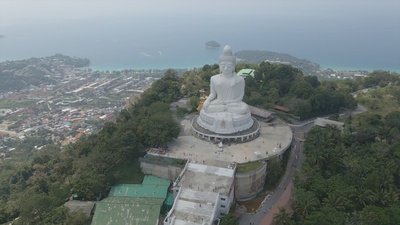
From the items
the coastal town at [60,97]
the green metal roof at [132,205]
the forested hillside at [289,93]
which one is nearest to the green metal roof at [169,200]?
the green metal roof at [132,205]

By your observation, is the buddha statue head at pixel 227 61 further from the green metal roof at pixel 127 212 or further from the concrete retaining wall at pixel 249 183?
the green metal roof at pixel 127 212

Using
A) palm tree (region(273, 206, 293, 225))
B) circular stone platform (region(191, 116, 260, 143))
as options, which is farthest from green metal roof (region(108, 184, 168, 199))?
palm tree (region(273, 206, 293, 225))

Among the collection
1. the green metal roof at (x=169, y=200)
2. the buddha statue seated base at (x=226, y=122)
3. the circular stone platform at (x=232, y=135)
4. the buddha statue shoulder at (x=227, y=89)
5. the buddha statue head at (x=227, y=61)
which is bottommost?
the green metal roof at (x=169, y=200)

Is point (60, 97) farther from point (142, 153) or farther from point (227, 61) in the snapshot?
point (227, 61)

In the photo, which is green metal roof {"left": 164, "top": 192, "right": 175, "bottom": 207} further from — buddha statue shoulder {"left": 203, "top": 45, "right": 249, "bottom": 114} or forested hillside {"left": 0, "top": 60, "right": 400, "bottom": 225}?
buddha statue shoulder {"left": 203, "top": 45, "right": 249, "bottom": 114}

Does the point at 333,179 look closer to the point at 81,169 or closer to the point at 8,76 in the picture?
the point at 81,169

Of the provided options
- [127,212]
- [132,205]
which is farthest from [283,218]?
[127,212]
